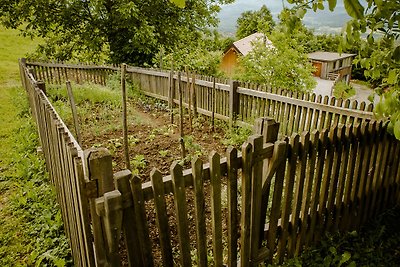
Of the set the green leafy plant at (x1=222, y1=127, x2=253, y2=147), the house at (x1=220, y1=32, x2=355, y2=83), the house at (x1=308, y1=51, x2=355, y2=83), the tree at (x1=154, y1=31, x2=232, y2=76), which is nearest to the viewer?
the green leafy plant at (x1=222, y1=127, x2=253, y2=147)

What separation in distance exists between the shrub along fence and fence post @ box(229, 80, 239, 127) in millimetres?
3847

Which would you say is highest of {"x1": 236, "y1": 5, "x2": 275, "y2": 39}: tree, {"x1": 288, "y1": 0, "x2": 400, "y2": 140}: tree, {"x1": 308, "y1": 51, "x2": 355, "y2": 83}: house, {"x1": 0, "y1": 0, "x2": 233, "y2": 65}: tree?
{"x1": 236, "y1": 5, "x2": 275, "y2": 39}: tree

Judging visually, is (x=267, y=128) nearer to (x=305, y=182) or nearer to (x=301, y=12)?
(x=305, y=182)

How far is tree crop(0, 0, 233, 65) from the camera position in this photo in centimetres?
1398

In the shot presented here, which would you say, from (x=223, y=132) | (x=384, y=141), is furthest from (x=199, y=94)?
(x=384, y=141)

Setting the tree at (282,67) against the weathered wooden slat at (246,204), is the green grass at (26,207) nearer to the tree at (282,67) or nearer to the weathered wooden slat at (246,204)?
the weathered wooden slat at (246,204)

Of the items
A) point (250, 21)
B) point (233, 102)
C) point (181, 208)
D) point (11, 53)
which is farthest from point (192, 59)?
point (250, 21)

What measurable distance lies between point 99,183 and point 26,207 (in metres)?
2.91

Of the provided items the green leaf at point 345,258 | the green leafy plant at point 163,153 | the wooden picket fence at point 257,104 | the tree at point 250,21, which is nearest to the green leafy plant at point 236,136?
the wooden picket fence at point 257,104

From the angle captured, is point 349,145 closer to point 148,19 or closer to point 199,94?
point 199,94

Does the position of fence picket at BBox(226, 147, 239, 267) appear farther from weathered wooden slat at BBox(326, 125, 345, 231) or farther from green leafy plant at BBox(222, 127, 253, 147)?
green leafy plant at BBox(222, 127, 253, 147)

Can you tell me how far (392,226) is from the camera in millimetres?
3570

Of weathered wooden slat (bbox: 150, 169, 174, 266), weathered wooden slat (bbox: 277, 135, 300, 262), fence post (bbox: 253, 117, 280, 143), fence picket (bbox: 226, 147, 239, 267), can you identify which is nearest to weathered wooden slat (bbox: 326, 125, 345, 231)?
weathered wooden slat (bbox: 277, 135, 300, 262)

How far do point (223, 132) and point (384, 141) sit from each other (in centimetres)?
461
